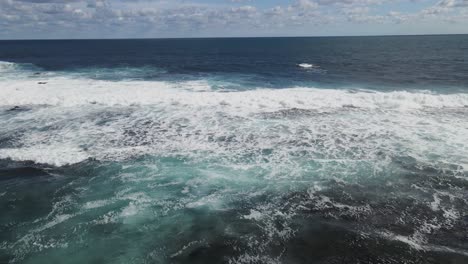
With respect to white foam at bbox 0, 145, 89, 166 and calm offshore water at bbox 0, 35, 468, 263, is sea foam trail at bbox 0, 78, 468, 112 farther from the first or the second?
white foam at bbox 0, 145, 89, 166

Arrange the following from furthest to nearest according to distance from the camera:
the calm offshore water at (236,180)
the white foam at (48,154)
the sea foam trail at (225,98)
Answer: the sea foam trail at (225,98) < the white foam at (48,154) < the calm offshore water at (236,180)

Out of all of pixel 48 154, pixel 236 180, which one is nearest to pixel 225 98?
pixel 48 154

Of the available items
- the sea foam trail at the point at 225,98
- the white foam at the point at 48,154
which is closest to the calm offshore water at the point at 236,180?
the white foam at the point at 48,154

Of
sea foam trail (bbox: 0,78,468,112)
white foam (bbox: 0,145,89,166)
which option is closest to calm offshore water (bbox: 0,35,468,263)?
white foam (bbox: 0,145,89,166)

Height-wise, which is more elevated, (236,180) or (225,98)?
(225,98)

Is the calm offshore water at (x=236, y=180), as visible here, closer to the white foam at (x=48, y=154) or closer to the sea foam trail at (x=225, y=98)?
the white foam at (x=48, y=154)

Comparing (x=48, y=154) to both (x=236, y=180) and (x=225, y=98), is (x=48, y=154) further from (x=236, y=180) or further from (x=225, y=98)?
(x=225, y=98)

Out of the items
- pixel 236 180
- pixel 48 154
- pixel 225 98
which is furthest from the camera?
pixel 225 98

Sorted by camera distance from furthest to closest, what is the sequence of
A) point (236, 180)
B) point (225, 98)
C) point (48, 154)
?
point (225, 98) → point (48, 154) → point (236, 180)

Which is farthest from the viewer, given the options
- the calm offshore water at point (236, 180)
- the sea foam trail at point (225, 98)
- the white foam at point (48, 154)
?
the sea foam trail at point (225, 98)
